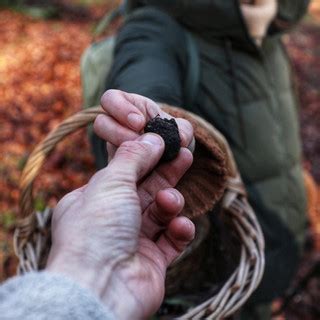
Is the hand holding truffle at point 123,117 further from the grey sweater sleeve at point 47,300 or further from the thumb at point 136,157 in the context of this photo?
the grey sweater sleeve at point 47,300

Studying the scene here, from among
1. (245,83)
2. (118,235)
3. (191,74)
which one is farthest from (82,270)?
(245,83)

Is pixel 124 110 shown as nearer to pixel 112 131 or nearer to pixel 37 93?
pixel 112 131

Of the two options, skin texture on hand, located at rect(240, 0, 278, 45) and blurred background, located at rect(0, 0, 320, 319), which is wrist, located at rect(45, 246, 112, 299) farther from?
skin texture on hand, located at rect(240, 0, 278, 45)

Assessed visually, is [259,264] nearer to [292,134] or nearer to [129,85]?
[129,85]

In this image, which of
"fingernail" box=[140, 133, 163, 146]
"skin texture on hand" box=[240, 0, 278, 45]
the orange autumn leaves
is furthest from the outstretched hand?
the orange autumn leaves

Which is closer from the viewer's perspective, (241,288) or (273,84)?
(241,288)

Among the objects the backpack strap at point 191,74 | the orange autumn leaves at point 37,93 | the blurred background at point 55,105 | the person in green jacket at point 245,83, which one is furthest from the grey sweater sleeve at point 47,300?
the orange autumn leaves at point 37,93

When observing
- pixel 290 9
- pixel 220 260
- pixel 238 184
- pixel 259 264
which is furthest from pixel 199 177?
pixel 290 9
